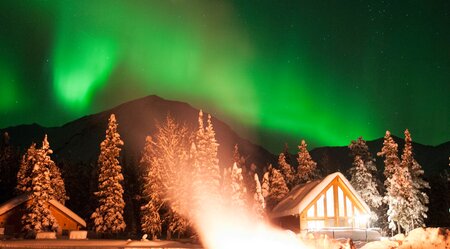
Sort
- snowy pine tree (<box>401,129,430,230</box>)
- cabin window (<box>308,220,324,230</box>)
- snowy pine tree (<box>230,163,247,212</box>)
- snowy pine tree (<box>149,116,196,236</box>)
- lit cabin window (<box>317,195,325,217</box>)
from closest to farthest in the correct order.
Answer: snowy pine tree (<box>149,116,196,236</box>) → snowy pine tree (<box>230,163,247,212</box>) → cabin window (<box>308,220,324,230</box>) → lit cabin window (<box>317,195,325,217</box>) → snowy pine tree (<box>401,129,430,230</box>)

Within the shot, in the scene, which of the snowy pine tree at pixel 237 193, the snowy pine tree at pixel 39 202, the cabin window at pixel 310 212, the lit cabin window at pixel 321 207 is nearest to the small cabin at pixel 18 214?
the snowy pine tree at pixel 39 202

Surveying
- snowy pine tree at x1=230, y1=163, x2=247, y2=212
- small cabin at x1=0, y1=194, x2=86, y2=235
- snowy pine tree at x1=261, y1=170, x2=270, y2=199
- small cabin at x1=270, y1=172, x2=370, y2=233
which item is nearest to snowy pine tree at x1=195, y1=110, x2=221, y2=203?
snowy pine tree at x1=230, y1=163, x2=247, y2=212

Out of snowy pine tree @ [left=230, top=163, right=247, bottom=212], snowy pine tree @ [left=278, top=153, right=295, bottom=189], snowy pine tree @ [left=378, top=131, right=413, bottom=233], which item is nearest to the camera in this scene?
snowy pine tree @ [left=230, top=163, right=247, bottom=212]

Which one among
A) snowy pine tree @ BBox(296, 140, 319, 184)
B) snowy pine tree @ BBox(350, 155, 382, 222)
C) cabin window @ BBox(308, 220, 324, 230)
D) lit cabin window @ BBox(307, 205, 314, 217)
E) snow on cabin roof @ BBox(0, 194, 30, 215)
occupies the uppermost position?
snowy pine tree @ BBox(296, 140, 319, 184)

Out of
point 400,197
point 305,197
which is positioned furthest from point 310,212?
point 400,197

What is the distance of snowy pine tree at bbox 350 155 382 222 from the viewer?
62844mm

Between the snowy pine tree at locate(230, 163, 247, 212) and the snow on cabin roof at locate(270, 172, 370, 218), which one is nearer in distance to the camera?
the snow on cabin roof at locate(270, 172, 370, 218)

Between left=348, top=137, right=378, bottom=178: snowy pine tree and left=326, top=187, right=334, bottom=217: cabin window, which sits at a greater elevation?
left=348, top=137, right=378, bottom=178: snowy pine tree

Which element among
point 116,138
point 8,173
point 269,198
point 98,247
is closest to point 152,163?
point 116,138

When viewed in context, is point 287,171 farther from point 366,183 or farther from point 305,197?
point 305,197

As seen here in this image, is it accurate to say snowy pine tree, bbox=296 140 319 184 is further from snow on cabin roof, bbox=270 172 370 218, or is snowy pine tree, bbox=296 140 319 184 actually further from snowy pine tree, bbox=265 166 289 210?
snow on cabin roof, bbox=270 172 370 218

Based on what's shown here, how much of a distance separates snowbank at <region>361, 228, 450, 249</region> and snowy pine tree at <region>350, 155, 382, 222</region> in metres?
37.3

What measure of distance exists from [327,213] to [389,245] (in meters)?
24.6

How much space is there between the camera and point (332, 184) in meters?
51.3
